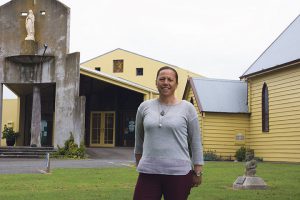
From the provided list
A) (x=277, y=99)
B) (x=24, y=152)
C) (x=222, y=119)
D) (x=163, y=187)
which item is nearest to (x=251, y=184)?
(x=163, y=187)

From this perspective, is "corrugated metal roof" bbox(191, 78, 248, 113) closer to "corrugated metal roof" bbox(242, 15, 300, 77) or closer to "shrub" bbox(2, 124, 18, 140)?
"corrugated metal roof" bbox(242, 15, 300, 77)

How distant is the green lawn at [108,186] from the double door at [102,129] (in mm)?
19578

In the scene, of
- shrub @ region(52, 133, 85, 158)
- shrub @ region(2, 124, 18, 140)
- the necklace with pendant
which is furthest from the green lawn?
shrub @ region(2, 124, 18, 140)

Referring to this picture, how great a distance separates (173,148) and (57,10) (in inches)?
956

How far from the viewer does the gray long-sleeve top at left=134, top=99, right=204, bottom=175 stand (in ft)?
15.0

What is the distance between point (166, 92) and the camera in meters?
4.73

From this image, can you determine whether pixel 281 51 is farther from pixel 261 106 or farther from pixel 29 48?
pixel 29 48

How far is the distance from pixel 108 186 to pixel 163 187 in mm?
7841

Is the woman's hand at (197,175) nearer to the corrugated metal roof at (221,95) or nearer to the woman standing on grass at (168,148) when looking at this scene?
the woman standing on grass at (168,148)

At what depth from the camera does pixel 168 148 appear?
459cm

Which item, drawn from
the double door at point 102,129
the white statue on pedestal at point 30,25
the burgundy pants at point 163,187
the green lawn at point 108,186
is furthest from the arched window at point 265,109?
the burgundy pants at point 163,187

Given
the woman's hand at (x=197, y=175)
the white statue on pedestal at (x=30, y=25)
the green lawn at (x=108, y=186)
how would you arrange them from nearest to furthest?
1. the woman's hand at (x=197, y=175)
2. the green lawn at (x=108, y=186)
3. the white statue on pedestal at (x=30, y=25)

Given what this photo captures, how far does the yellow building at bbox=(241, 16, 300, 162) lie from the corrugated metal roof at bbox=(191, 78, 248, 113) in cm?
79

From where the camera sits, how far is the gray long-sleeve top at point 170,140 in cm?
458
